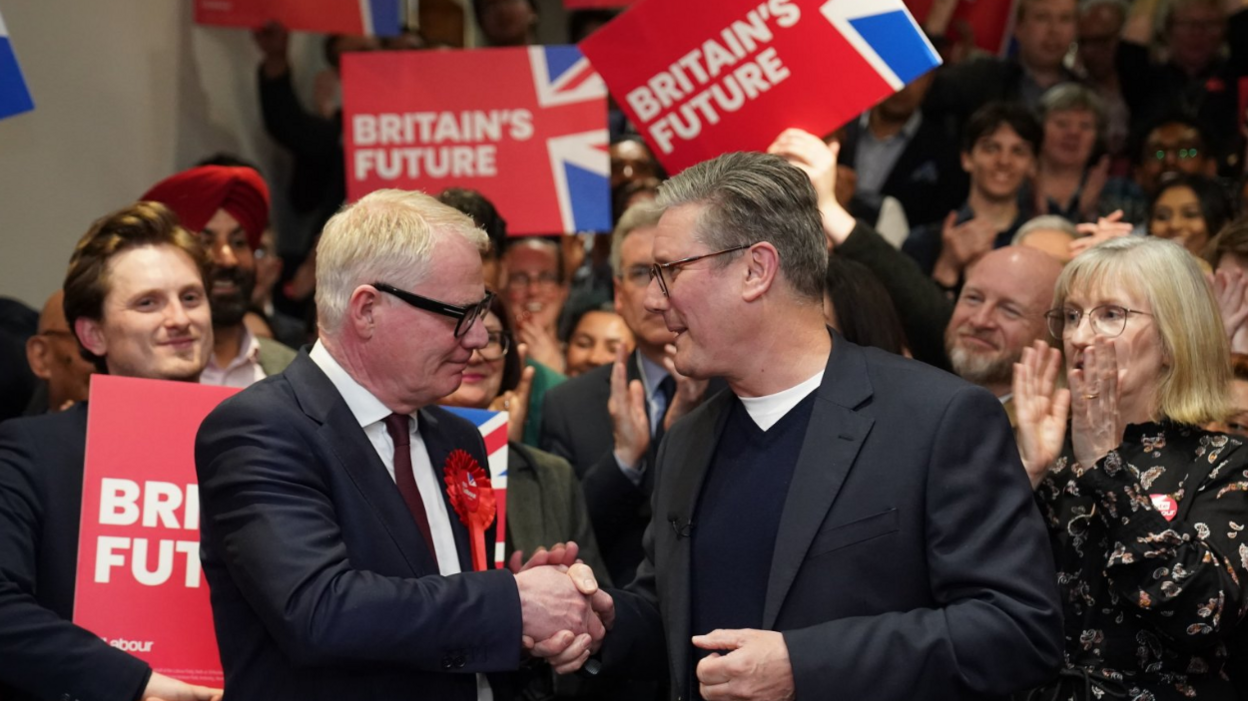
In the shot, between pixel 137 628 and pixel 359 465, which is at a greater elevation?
pixel 359 465

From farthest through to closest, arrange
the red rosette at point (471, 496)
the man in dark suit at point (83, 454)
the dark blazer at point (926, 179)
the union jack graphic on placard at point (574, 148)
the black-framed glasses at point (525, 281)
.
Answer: the dark blazer at point (926, 179), the black-framed glasses at point (525, 281), the union jack graphic on placard at point (574, 148), the man in dark suit at point (83, 454), the red rosette at point (471, 496)

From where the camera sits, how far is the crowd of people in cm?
274

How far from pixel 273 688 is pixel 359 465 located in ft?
1.56

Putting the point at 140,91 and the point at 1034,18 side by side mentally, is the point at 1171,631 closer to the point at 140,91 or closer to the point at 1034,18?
the point at 140,91

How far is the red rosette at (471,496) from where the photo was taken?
326 centimetres

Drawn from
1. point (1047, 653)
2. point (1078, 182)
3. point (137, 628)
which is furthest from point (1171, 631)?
point (1078, 182)

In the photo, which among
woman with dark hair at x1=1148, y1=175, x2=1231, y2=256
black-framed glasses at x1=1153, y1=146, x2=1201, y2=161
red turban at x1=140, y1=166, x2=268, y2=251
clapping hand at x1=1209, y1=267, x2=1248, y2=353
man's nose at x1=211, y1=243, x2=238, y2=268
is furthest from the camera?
black-framed glasses at x1=1153, y1=146, x2=1201, y2=161

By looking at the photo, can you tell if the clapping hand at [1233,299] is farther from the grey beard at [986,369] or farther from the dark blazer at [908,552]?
the dark blazer at [908,552]

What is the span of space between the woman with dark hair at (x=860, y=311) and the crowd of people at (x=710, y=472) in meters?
0.01

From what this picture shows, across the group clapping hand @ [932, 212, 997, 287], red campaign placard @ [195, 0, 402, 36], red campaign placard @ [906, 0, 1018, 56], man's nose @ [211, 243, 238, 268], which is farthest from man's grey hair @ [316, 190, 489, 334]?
red campaign placard @ [906, 0, 1018, 56]

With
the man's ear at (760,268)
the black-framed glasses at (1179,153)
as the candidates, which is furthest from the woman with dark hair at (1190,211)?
the man's ear at (760,268)

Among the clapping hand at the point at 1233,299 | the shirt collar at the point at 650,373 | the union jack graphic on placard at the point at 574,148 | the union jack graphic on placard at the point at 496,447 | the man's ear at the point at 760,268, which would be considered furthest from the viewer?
the union jack graphic on placard at the point at 574,148

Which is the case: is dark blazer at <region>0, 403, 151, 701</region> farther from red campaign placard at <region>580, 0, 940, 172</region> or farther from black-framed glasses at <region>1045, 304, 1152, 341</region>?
black-framed glasses at <region>1045, 304, 1152, 341</region>

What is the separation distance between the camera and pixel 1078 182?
700cm
